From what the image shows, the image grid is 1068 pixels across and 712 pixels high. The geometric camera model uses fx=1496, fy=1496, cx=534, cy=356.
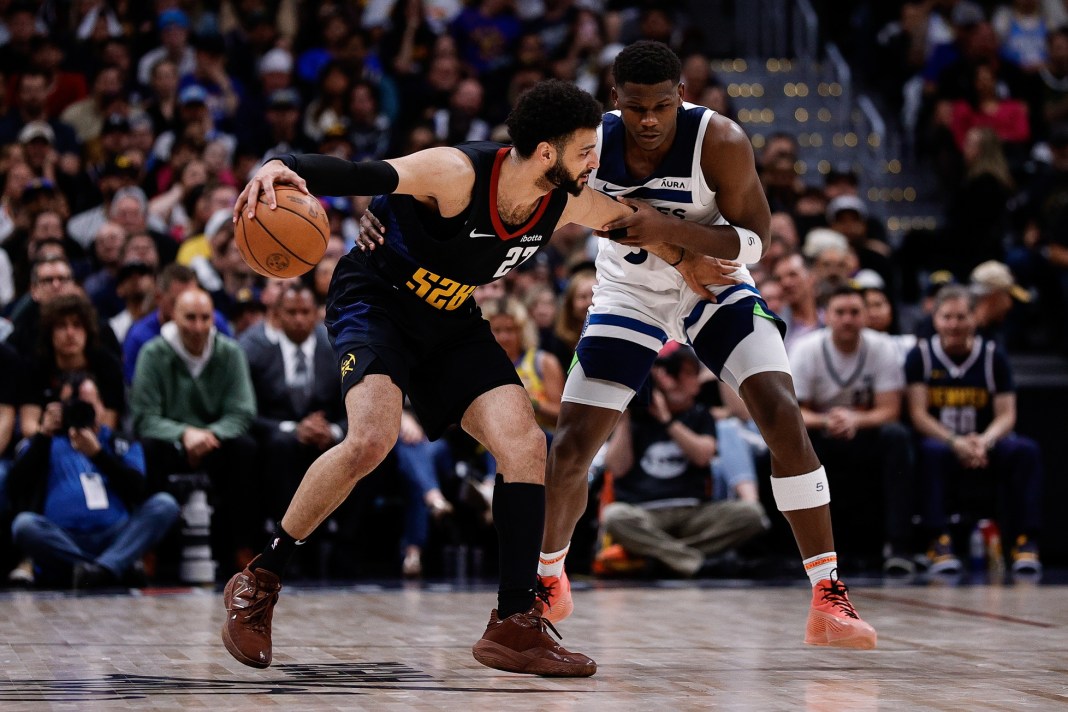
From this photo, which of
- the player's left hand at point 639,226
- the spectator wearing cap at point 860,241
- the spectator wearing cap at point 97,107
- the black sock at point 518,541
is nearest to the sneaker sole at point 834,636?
the black sock at point 518,541

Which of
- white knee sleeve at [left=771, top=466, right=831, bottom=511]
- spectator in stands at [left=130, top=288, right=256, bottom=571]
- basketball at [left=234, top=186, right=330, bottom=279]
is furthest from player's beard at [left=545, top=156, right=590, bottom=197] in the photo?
spectator in stands at [left=130, top=288, right=256, bottom=571]

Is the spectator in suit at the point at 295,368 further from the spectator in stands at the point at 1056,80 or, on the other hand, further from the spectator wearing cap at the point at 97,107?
the spectator in stands at the point at 1056,80

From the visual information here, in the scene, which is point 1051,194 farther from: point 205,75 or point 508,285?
point 205,75

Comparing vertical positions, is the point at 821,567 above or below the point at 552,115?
below

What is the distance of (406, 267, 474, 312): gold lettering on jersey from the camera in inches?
184

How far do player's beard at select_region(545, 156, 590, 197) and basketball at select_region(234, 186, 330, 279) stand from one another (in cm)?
71

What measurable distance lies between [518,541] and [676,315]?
1196mm

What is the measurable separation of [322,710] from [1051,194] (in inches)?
372

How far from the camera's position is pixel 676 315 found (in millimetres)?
5363

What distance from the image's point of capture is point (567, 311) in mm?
9031

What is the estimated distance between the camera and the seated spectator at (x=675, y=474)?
A: 330 inches

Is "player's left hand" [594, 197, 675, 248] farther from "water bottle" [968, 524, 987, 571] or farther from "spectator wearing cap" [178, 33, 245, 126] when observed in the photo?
"spectator wearing cap" [178, 33, 245, 126]

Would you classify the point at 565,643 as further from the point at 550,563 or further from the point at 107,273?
the point at 107,273

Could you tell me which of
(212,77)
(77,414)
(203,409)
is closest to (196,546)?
(203,409)
